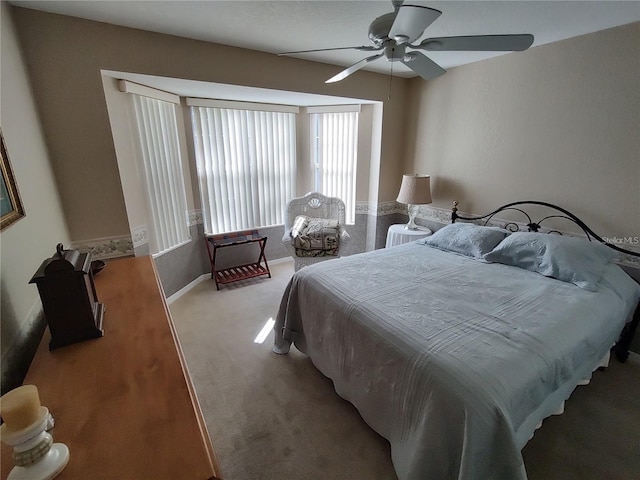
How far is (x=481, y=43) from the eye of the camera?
145cm

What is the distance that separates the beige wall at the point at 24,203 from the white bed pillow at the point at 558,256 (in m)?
2.90

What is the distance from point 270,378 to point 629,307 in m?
2.54

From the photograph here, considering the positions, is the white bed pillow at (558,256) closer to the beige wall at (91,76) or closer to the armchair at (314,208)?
the armchair at (314,208)

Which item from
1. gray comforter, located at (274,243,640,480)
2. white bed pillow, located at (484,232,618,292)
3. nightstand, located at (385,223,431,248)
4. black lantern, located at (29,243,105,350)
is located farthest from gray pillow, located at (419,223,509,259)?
black lantern, located at (29,243,105,350)

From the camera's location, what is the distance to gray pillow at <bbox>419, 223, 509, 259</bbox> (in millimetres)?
2514

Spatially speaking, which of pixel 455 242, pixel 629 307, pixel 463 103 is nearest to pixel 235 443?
pixel 455 242

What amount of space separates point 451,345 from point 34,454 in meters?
1.43

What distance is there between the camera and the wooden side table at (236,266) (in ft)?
11.4

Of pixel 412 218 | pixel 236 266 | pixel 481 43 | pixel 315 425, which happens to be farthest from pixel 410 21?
pixel 236 266

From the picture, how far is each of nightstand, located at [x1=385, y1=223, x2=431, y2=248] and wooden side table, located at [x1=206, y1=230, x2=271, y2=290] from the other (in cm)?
156

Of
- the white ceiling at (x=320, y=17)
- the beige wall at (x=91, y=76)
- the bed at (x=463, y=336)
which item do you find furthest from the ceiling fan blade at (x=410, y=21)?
the beige wall at (x=91, y=76)

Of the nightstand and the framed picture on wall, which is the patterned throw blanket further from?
the framed picture on wall

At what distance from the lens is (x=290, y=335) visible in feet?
7.58

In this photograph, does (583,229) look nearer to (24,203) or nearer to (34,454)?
(34,454)
